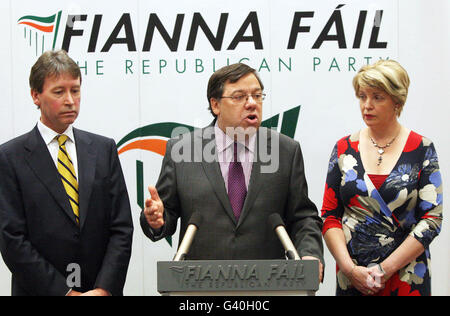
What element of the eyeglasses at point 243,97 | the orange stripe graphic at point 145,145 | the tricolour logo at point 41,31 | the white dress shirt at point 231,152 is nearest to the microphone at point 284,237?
the white dress shirt at point 231,152

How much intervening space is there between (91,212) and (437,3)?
2641 mm

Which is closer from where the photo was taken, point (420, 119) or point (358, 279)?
point (358, 279)

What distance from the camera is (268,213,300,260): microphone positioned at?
2.32 m

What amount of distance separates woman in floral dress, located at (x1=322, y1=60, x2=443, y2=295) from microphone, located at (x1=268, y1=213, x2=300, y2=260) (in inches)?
29.6

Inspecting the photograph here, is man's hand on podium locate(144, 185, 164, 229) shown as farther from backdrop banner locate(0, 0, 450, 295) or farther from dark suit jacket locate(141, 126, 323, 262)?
backdrop banner locate(0, 0, 450, 295)

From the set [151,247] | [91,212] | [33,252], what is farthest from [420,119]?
[33,252]

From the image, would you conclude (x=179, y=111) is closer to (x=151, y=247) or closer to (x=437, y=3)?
(x=151, y=247)

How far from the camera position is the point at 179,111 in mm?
4250

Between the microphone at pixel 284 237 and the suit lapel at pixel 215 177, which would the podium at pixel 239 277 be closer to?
the microphone at pixel 284 237

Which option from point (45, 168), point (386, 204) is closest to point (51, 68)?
point (45, 168)

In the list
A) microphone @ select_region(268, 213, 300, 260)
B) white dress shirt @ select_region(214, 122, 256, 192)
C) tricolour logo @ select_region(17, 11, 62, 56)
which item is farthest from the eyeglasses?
tricolour logo @ select_region(17, 11, 62, 56)

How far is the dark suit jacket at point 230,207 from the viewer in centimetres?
294

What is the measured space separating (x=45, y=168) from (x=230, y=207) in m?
0.89

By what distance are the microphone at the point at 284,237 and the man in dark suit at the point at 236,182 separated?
0.34m
